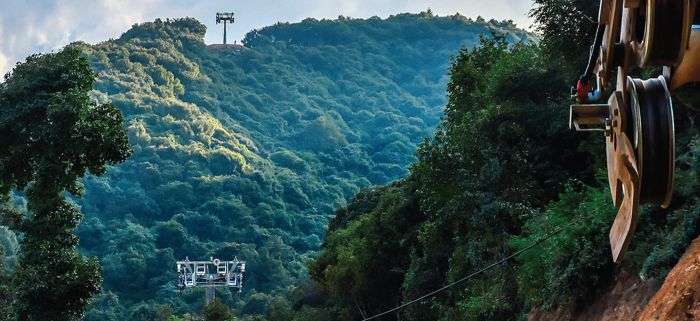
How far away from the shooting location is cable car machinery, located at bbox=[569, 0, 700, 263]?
352 centimetres

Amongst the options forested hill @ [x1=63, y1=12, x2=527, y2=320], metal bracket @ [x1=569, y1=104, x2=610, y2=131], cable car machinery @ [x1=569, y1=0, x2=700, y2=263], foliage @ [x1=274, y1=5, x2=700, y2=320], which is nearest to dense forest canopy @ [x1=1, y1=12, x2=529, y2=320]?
forested hill @ [x1=63, y1=12, x2=527, y2=320]

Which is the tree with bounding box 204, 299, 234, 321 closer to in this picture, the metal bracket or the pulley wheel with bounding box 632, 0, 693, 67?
the metal bracket

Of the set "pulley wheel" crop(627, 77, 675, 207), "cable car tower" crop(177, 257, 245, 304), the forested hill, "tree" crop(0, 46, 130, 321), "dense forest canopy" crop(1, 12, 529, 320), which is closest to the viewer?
"pulley wheel" crop(627, 77, 675, 207)

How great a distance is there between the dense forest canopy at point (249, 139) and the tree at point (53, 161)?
84.6 feet

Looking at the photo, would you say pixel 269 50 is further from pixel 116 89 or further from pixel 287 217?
pixel 287 217

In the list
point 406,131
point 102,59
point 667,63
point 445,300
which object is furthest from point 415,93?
point 667,63

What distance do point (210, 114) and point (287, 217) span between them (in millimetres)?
25962

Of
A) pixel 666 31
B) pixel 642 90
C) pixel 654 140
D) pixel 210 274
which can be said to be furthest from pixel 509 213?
pixel 210 274

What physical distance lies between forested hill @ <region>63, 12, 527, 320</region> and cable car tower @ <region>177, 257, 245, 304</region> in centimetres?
230

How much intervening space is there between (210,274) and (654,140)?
53.4m

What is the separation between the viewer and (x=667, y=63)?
364 centimetres

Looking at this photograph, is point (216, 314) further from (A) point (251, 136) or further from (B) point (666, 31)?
(A) point (251, 136)

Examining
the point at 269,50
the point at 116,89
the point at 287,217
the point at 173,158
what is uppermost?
the point at 269,50

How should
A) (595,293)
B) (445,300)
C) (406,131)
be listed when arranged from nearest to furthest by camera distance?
(595,293) → (445,300) → (406,131)
